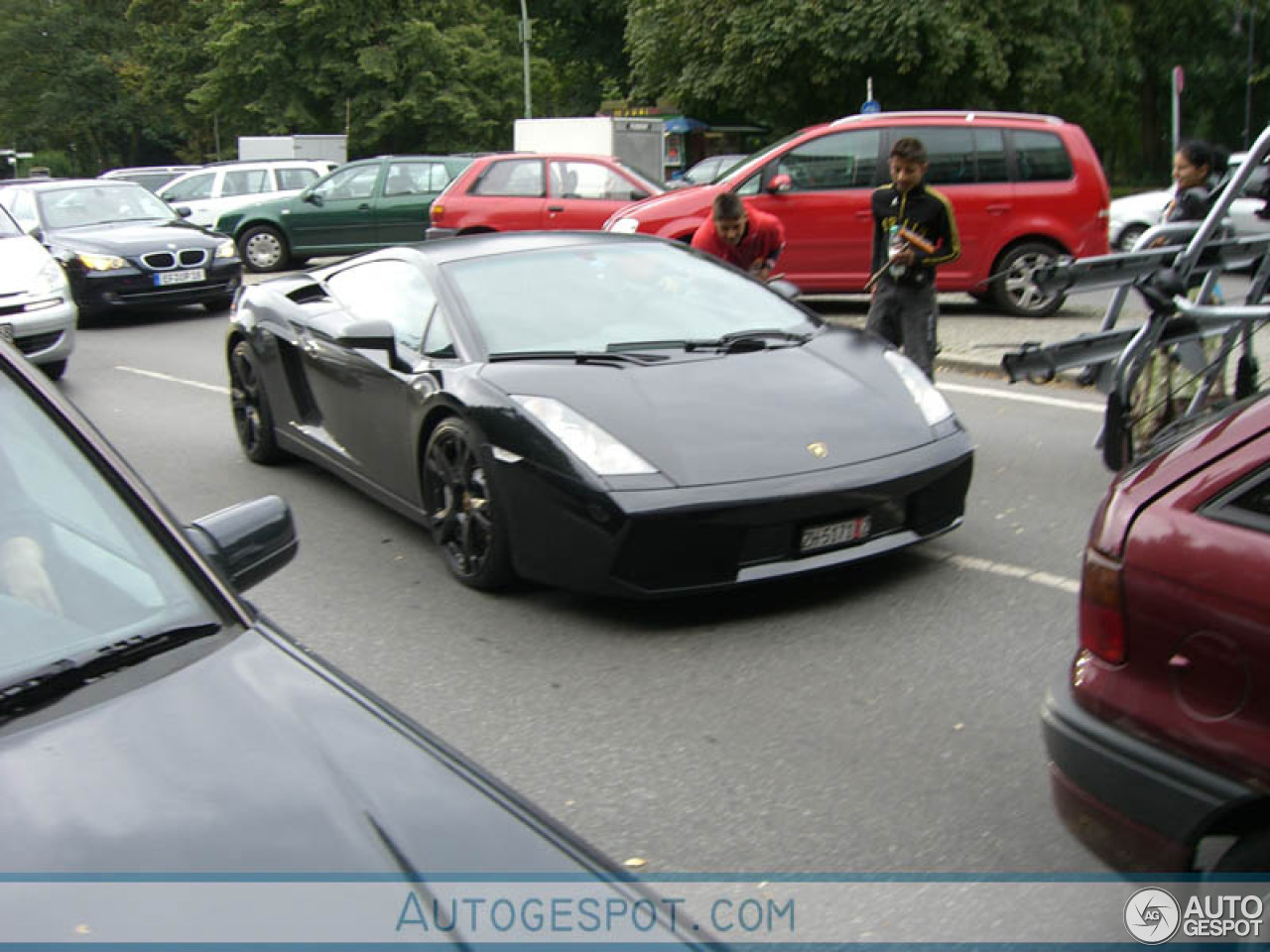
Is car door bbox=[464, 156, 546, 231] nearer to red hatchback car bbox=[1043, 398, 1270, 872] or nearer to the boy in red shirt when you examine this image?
the boy in red shirt

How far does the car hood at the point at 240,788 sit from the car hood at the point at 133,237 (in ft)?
47.5

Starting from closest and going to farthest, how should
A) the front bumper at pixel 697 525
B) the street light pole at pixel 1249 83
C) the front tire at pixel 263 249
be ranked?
the front bumper at pixel 697 525 → the front tire at pixel 263 249 → the street light pole at pixel 1249 83

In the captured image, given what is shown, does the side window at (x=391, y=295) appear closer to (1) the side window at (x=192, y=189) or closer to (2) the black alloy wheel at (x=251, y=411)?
(2) the black alloy wheel at (x=251, y=411)

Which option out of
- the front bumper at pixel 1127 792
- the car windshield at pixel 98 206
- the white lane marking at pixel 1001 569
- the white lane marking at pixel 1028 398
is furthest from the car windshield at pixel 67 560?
the car windshield at pixel 98 206

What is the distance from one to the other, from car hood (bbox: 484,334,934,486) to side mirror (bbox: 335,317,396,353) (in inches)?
29.3

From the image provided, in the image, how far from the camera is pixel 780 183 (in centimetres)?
1359

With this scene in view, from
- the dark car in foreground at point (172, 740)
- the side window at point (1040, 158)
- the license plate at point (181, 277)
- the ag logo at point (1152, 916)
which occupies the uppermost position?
the side window at point (1040, 158)

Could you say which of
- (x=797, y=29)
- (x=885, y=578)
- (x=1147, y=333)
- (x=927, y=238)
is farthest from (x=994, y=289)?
(x=797, y=29)

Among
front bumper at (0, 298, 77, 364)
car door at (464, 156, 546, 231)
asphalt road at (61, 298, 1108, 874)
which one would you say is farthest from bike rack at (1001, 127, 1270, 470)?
car door at (464, 156, 546, 231)

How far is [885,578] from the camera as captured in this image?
222 inches

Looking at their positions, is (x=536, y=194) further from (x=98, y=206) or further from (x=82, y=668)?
(x=82, y=668)

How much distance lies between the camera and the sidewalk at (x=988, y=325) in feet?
36.8

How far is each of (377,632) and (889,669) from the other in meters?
1.94

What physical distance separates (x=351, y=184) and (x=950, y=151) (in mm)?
10369
